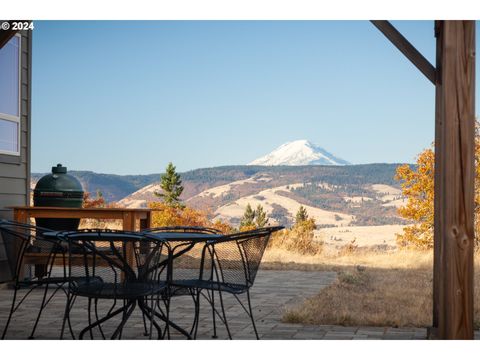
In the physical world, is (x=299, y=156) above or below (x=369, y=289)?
above

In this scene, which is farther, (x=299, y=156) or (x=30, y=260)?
(x=299, y=156)

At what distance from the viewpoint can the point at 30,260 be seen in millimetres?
7363

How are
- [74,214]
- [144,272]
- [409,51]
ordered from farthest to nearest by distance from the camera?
[74,214], [409,51], [144,272]

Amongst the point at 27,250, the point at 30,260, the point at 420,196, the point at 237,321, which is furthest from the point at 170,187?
the point at 237,321

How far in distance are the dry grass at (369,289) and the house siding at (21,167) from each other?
11.0 feet

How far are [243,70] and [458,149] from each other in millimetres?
56222

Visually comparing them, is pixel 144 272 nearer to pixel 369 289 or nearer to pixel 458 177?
pixel 458 177

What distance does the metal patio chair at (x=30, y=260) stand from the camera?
15.8 feet

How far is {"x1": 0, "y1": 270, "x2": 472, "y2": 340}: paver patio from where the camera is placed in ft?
16.3

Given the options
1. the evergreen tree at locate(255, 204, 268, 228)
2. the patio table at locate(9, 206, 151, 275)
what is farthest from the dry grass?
the evergreen tree at locate(255, 204, 268, 228)

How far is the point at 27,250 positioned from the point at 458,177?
470cm

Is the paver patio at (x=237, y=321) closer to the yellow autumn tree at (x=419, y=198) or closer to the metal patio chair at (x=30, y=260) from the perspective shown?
the metal patio chair at (x=30, y=260)

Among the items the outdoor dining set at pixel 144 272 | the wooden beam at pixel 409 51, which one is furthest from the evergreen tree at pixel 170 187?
the wooden beam at pixel 409 51

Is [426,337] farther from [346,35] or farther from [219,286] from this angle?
[346,35]
